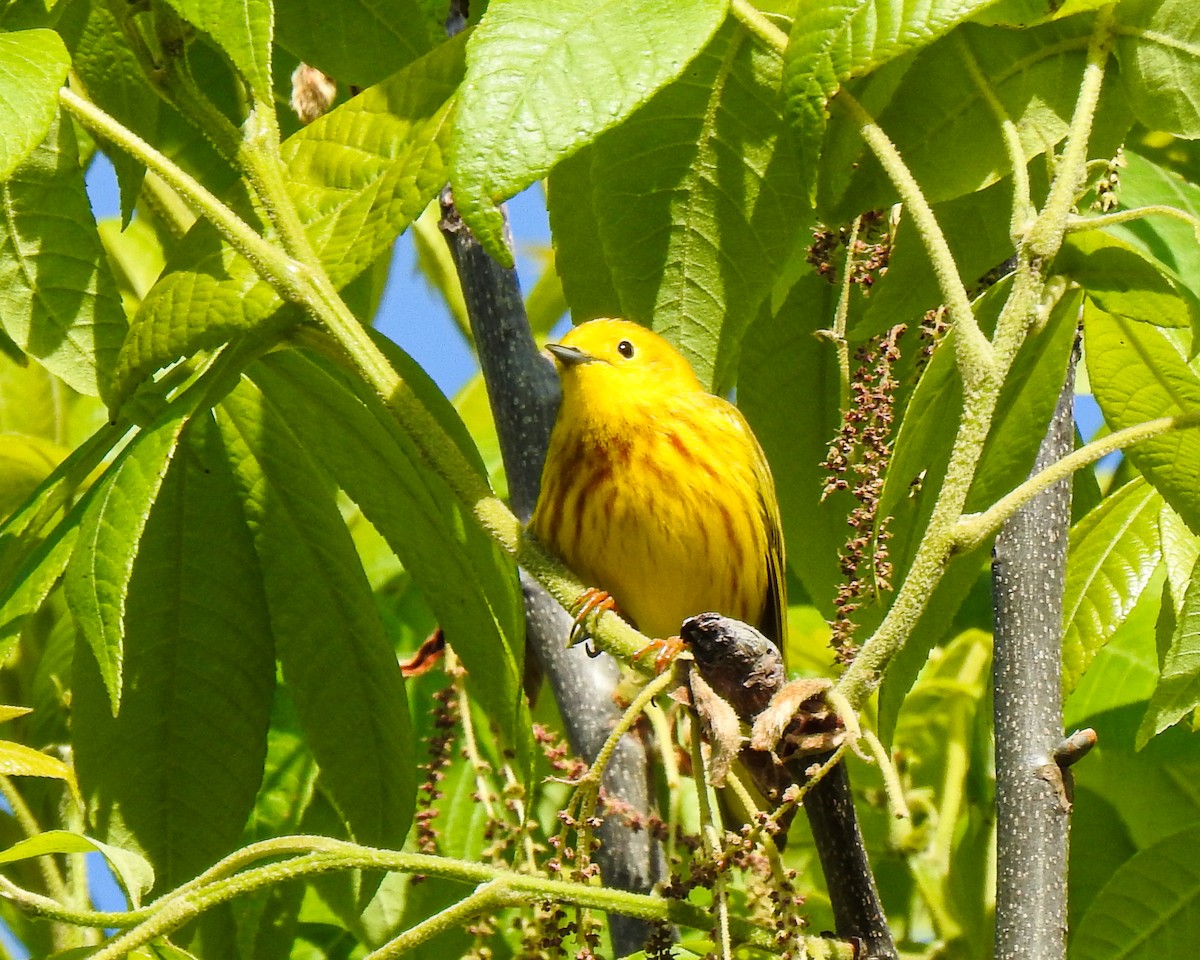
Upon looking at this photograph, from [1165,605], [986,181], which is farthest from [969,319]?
[1165,605]

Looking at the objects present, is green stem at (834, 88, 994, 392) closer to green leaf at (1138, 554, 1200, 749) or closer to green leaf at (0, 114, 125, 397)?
green leaf at (1138, 554, 1200, 749)

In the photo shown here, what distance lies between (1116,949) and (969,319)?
938 millimetres

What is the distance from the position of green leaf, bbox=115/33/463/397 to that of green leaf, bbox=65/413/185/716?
0.33 ft

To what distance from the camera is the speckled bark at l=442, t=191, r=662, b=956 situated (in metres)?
2.34

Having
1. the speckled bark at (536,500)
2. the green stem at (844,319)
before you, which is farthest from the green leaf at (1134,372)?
the speckled bark at (536,500)

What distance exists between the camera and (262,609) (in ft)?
6.75

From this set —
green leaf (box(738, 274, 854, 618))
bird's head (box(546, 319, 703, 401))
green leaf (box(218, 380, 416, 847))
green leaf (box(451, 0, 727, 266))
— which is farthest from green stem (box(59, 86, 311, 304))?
bird's head (box(546, 319, 703, 401))

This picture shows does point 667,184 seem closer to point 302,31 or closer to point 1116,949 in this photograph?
point 302,31

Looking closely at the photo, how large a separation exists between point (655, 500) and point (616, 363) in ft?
Answer: 1.21

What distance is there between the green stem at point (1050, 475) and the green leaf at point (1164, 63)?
0.33m

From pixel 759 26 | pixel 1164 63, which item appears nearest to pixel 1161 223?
pixel 1164 63

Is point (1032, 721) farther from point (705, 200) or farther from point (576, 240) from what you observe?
Result: point (576, 240)

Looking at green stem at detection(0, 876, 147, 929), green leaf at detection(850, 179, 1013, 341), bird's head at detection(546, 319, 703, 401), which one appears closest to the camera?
green stem at detection(0, 876, 147, 929)

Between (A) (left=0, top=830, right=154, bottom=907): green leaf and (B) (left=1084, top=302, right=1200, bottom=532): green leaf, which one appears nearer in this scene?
(A) (left=0, top=830, right=154, bottom=907): green leaf
